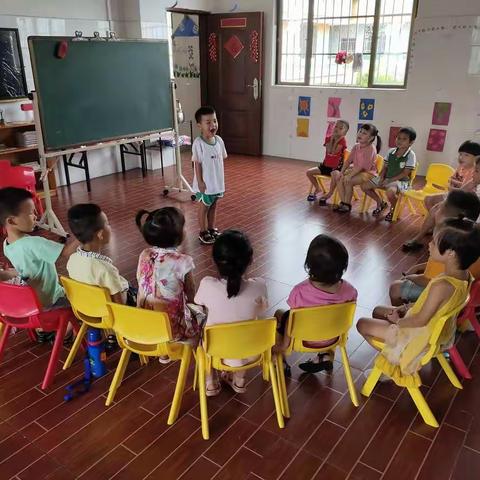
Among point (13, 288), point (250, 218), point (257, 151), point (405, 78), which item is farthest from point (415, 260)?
point (257, 151)

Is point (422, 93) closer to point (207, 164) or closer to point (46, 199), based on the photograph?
point (207, 164)

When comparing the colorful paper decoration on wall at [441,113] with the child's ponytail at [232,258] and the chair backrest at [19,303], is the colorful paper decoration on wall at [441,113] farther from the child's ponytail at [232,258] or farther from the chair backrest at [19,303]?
the chair backrest at [19,303]

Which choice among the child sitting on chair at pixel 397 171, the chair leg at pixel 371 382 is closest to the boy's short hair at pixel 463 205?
the chair leg at pixel 371 382

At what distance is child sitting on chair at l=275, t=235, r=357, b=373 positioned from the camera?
2.07m

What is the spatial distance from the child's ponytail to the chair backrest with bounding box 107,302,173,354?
12.0 inches

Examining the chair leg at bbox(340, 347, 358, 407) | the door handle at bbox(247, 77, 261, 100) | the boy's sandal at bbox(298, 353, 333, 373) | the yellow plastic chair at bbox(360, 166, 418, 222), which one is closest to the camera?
the chair leg at bbox(340, 347, 358, 407)

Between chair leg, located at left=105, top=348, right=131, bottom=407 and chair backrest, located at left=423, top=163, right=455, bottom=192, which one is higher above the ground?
→ chair backrest, located at left=423, top=163, right=455, bottom=192

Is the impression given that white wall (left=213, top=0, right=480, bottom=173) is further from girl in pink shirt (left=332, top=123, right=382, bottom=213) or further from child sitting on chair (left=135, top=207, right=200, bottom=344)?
child sitting on chair (left=135, top=207, right=200, bottom=344)

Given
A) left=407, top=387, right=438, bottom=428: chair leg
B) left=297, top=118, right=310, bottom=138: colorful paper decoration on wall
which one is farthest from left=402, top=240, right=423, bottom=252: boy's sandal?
left=297, top=118, right=310, bottom=138: colorful paper decoration on wall

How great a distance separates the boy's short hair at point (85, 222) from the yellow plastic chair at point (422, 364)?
1.50m

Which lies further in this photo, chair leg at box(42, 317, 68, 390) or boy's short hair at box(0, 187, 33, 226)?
boy's short hair at box(0, 187, 33, 226)

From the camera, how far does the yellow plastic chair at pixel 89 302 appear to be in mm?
2141

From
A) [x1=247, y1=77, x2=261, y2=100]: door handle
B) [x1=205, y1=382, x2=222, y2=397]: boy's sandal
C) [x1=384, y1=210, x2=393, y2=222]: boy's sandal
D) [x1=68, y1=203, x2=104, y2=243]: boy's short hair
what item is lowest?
[x1=205, y1=382, x2=222, y2=397]: boy's sandal

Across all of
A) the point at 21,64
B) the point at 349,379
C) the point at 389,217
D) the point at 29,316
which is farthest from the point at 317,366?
the point at 21,64
